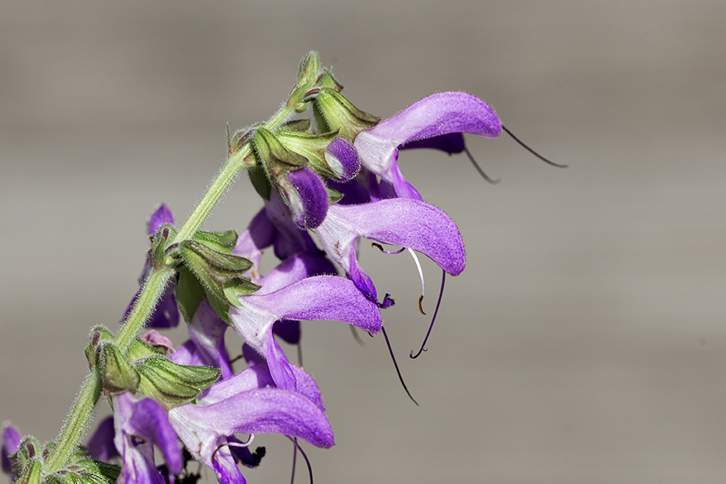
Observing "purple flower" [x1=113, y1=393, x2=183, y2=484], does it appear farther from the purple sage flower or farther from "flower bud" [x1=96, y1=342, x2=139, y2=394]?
the purple sage flower

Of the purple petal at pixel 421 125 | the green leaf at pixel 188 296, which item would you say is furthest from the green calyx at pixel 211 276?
the purple petal at pixel 421 125

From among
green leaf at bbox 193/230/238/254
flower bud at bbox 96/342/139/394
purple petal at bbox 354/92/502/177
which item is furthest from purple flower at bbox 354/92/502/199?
flower bud at bbox 96/342/139/394

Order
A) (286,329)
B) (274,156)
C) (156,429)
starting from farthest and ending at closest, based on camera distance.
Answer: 1. (286,329)
2. (274,156)
3. (156,429)

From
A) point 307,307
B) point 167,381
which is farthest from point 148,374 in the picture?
point 307,307

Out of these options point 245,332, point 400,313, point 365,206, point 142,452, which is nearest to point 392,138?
point 365,206

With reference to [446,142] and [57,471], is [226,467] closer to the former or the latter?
[57,471]

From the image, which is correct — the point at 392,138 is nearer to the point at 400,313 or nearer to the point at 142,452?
the point at 142,452

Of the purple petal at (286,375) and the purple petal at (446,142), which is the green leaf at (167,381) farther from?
the purple petal at (446,142)
